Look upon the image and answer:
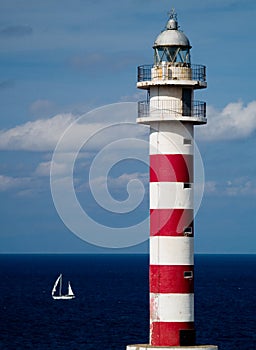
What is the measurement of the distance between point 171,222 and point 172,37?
19.5ft

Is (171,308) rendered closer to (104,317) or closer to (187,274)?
(187,274)

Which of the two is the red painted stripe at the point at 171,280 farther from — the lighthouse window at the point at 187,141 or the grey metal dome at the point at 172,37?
the grey metal dome at the point at 172,37

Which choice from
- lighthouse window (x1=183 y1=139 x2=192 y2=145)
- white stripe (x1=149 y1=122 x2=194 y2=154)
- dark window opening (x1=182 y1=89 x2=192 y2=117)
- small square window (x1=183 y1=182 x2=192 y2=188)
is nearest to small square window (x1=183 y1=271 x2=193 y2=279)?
small square window (x1=183 y1=182 x2=192 y2=188)

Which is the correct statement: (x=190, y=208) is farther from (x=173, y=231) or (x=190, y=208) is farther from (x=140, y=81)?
(x=140, y=81)

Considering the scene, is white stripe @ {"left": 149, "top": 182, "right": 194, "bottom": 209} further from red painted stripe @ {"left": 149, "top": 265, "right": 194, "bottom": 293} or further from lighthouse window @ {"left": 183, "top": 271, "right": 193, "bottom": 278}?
lighthouse window @ {"left": 183, "top": 271, "right": 193, "bottom": 278}

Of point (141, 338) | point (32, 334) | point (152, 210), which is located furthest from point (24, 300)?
point (152, 210)

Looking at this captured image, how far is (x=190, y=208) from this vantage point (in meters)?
31.4

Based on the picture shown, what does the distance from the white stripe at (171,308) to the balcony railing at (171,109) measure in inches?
227

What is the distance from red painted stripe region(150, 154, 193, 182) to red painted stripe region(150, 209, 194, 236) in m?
1.02

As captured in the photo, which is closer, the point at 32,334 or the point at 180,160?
the point at 180,160

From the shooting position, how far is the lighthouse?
31.1m

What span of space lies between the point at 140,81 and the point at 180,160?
2.86m

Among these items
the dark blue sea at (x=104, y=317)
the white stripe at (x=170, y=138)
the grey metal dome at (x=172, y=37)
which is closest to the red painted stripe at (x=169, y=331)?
the white stripe at (x=170, y=138)

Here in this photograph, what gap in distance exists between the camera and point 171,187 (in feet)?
102
